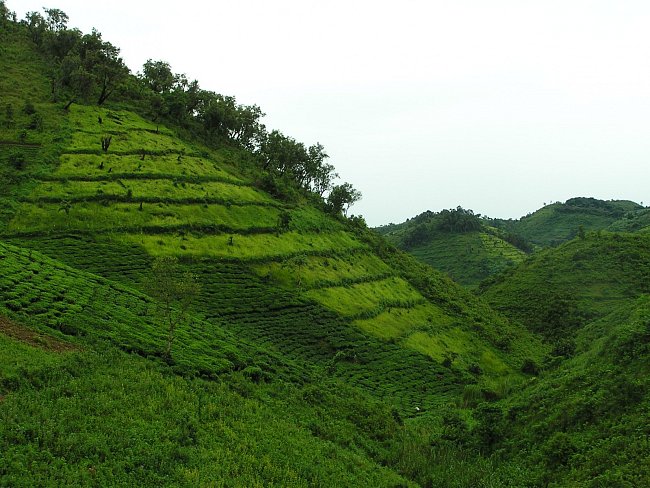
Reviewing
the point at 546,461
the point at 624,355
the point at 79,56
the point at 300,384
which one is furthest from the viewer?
the point at 79,56

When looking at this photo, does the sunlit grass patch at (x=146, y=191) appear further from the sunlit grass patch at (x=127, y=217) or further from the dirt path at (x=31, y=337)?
the dirt path at (x=31, y=337)

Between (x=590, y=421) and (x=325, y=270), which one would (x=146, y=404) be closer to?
(x=590, y=421)

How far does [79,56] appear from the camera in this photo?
347ft

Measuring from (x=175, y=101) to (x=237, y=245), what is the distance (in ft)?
191

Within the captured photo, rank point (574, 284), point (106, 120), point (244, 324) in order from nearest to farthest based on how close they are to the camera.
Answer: point (244, 324), point (106, 120), point (574, 284)

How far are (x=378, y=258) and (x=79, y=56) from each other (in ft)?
269

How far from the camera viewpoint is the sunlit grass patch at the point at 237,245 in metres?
65.9

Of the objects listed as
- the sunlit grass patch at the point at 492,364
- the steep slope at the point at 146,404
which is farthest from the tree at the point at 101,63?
the sunlit grass patch at the point at 492,364

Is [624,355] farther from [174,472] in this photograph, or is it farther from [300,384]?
[174,472]

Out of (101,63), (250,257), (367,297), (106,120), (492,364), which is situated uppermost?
(101,63)

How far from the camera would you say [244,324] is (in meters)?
56.1

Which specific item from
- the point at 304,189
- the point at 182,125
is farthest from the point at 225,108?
the point at 304,189

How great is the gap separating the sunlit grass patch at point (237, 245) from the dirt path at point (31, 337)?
→ 30771 mm

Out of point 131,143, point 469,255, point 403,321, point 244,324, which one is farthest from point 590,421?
point 469,255
